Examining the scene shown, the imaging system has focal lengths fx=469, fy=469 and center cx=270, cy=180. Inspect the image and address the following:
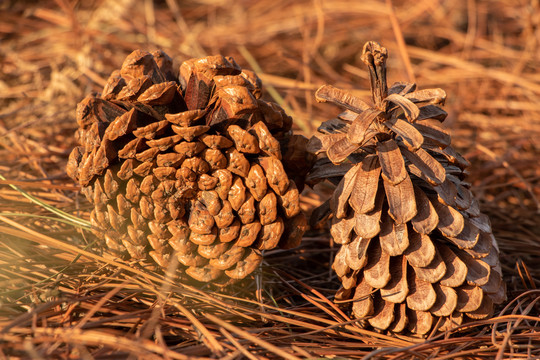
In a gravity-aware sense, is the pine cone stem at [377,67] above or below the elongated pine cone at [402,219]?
above

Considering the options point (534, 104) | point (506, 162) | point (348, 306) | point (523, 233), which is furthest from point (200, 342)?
point (534, 104)

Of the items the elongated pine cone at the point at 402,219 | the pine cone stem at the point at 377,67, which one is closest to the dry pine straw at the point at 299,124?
the elongated pine cone at the point at 402,219

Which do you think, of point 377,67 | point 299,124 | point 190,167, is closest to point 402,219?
point 377,67

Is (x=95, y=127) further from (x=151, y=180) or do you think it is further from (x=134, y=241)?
(x=134, y=241)

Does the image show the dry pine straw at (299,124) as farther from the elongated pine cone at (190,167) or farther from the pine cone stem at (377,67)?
the pine cone stem at (377,67)

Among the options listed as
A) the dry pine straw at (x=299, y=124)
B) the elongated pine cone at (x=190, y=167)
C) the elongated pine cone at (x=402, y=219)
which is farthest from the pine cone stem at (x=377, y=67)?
the dry pine straw at (x=299, y=124)

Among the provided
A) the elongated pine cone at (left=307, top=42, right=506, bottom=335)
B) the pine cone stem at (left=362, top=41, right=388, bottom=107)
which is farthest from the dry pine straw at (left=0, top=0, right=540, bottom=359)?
the pine cone stem at (left=362, top=41, right=388, bottom=107)
